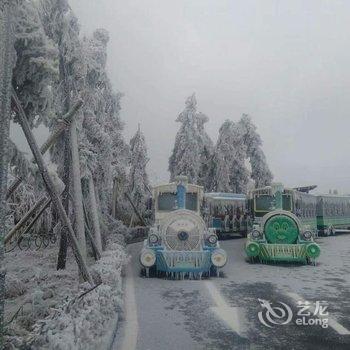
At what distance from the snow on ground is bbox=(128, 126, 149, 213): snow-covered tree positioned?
68.0 feet

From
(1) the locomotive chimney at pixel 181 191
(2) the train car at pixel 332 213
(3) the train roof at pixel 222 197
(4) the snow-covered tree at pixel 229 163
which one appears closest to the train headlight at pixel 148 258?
(1) the locomotive chimney at pixel 181 191

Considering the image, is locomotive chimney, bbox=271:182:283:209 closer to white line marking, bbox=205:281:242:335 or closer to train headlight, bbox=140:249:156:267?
train headlight, bbox=140:249:156:267

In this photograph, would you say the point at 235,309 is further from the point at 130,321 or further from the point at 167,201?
the point at 167,201

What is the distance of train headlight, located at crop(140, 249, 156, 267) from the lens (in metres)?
13.4

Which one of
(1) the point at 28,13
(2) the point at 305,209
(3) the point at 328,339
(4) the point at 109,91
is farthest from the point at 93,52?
(3) the point at 328,339

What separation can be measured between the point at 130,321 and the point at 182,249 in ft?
18.0

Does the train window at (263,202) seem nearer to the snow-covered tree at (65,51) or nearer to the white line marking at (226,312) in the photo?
the white line marking at (226,312)

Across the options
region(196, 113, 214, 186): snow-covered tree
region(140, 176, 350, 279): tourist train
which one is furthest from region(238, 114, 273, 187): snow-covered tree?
region(140, 176, 350, 279): tourist train

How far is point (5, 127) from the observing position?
507 cm

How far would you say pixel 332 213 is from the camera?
1277 inches

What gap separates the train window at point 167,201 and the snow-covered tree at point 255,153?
90.5 ft

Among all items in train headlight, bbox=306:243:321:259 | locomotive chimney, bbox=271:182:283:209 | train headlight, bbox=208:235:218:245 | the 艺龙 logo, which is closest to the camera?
the 艺龙 logo

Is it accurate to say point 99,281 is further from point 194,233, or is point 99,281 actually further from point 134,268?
point 134,268

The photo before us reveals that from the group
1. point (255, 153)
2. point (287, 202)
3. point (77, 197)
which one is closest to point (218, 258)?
point (77, 197)
